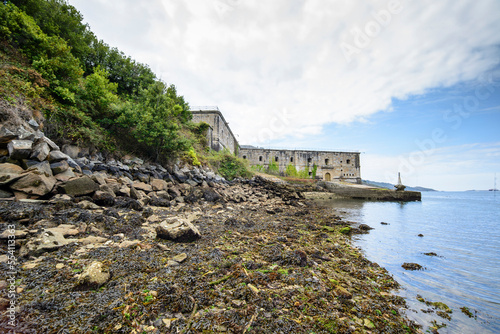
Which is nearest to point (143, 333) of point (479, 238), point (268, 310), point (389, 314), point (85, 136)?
point (268, 310)

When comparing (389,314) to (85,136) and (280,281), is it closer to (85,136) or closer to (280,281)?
(280,281)

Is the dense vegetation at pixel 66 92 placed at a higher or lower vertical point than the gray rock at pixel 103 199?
higher

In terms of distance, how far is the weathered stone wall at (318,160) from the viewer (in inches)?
1897

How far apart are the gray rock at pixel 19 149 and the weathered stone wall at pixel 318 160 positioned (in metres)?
42.0

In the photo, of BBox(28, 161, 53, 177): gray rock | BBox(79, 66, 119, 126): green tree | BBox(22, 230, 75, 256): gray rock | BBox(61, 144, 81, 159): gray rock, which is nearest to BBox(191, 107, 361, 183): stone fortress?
BBox(79, 66, 119, 126): green tree

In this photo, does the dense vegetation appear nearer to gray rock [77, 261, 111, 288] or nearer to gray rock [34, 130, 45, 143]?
gray rock [34, 130, 45, 143]

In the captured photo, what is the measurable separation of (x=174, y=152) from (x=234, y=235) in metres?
10.7

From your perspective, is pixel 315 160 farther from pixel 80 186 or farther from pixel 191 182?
pixel 80 186

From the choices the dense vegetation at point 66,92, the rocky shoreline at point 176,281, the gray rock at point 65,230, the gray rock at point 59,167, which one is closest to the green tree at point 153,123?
the dense vegetation at point 66,92

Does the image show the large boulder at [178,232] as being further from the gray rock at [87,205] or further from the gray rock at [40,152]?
the gray rock at [40,152]

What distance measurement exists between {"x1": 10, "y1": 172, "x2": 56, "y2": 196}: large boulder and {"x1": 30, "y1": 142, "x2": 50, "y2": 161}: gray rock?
2.99 feet

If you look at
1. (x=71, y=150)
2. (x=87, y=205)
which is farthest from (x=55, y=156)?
(x=87, y=205)

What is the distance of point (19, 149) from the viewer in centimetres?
627

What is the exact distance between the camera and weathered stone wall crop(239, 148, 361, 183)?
48188 millimetres
